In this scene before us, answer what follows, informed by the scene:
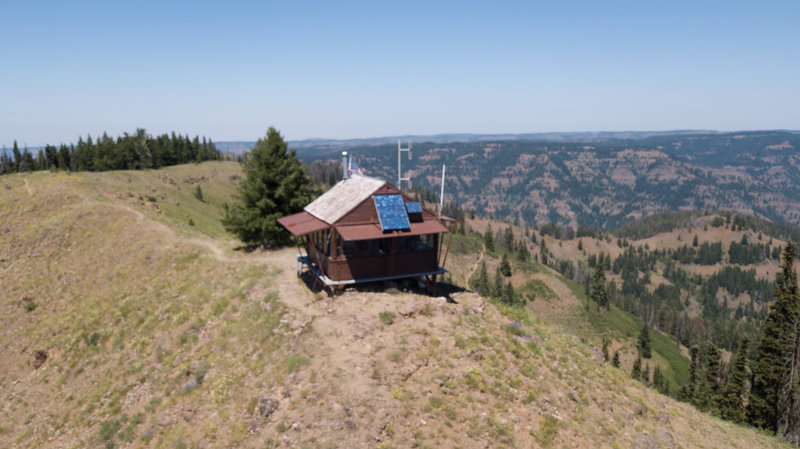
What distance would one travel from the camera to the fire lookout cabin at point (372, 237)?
2702cm

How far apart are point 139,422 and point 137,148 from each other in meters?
120

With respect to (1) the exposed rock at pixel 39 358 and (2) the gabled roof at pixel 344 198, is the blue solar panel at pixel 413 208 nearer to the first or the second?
(2) the gabled roof at pixel 344 198

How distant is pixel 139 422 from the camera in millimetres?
20984

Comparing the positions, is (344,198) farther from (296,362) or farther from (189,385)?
(189,385)

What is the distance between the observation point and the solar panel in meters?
27.1

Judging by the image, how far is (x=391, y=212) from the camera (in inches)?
1094

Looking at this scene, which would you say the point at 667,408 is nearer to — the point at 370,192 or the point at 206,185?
the point at 370,192

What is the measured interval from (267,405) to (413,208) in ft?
49.9

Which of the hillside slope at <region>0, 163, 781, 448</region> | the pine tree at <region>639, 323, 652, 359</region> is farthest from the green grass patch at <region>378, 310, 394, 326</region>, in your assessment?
the pine tree at <region>639, 323, 652, 359</region>

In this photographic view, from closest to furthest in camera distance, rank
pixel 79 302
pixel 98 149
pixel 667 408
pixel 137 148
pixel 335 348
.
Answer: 1. pixel 335 348
2. pixel 667 408
3. pixel 79 302
4. pixel 98 149
5. pixel 137 148

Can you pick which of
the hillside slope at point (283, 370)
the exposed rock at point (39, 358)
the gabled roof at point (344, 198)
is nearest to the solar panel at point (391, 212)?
the gabled roof at point (344, 198)

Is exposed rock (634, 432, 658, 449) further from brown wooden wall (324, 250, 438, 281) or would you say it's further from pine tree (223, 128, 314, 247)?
pine tree (223, 128, 314, 247)

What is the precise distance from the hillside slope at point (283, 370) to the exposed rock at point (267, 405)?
0.09 metres

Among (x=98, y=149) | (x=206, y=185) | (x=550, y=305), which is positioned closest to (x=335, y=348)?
(x=206, y=185)
